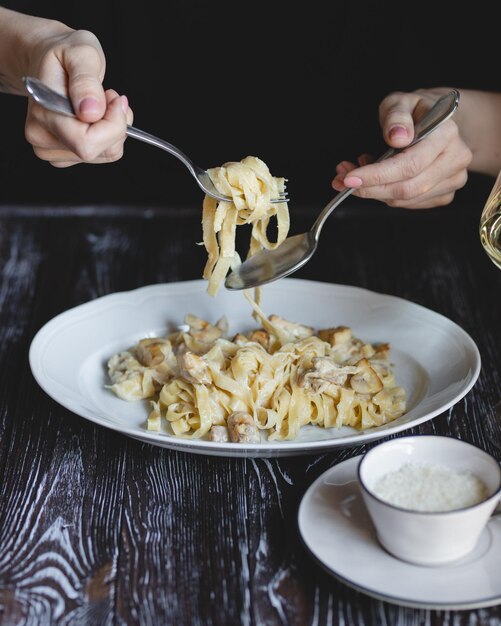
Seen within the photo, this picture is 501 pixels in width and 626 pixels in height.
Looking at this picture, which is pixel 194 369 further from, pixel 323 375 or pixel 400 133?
pixel 400 133

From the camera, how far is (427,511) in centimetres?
141

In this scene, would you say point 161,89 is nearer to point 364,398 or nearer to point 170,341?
point 170,341

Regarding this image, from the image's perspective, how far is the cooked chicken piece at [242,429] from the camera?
1.85m

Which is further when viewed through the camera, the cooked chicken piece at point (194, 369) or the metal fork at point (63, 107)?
the cooked chicken piece at point (194, 369)

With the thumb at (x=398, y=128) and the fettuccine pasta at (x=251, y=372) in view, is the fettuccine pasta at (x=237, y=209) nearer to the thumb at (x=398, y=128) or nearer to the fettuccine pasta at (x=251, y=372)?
the fettuccine pasta at (x=251, y=372)

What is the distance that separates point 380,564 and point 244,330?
1085mm

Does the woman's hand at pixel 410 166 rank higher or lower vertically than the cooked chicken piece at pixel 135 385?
higher

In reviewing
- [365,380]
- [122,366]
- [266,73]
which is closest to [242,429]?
[365,380]

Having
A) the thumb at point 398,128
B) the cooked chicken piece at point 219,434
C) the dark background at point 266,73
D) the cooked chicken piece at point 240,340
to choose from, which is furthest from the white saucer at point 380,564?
the dark background at point 266,73

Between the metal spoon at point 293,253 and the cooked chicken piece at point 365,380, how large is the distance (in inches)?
12.5

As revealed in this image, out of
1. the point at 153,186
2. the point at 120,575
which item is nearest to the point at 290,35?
the point at 153,186

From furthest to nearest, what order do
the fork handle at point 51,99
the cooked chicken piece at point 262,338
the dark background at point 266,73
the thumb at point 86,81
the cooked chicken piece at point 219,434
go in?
the dark background at point 266,73 → the cooked chicken piece at point 262,338 → the cooked chicken piece at point 219,434 → the thumb at point 86,81 → the fork handle at point 51,99

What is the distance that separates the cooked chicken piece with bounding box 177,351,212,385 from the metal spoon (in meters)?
0.33

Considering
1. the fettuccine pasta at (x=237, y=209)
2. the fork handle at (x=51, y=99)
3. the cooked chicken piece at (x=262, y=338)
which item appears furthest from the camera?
the cooked chicken piece at (x=262, y=338)
